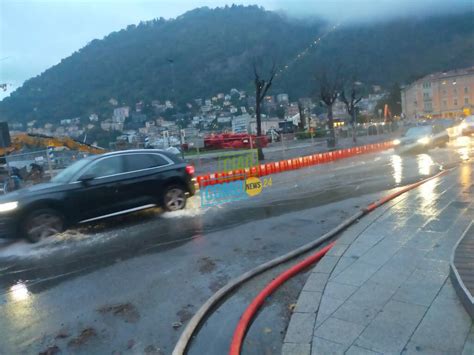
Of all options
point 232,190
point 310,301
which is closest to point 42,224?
point 310,301

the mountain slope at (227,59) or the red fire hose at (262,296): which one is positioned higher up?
the mountain slope at (227,59)

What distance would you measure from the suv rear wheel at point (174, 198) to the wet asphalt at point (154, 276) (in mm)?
248

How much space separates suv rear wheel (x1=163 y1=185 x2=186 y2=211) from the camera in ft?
30.5

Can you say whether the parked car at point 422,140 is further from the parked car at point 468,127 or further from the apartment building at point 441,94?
A: the apartment building at point 441,94

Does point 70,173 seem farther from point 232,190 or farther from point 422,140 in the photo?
point 422,140

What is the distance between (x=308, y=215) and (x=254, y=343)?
4874 mm

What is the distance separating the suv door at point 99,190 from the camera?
7.98m

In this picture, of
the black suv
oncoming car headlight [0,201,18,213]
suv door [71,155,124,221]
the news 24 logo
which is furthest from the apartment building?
oncoming car headlight [0,201,18,213]

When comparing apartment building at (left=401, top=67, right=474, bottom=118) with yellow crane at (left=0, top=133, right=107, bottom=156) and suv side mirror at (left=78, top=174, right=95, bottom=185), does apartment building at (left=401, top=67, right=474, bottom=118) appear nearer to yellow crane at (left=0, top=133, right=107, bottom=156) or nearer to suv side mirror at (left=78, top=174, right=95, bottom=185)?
yellow crane at (left=0, top=133, right=107, bottom=156)

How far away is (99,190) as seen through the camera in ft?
26.7

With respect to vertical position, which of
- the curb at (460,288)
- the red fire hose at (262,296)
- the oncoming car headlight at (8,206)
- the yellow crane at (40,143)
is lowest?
the red fire hose at (262,296)

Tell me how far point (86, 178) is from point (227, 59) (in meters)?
65.5

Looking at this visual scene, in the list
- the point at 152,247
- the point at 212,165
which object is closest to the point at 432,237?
the point at 152,247

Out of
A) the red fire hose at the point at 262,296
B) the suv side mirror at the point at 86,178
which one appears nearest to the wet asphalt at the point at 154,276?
the red fire hose at the point at 262,296
